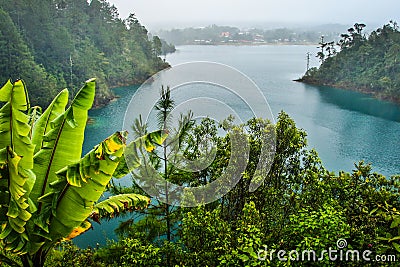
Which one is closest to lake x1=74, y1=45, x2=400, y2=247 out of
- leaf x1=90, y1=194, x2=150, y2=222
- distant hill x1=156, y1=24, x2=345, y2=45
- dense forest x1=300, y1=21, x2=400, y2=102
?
dense forest x1=300, y1=21, x2=400, y2=102

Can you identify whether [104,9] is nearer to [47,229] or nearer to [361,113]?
[361,113]

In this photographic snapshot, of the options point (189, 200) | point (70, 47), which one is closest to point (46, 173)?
point (189, 200)

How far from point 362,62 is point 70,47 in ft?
61.0

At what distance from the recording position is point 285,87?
74.0 ft

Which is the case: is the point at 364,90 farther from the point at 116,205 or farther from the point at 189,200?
the point at 116,205

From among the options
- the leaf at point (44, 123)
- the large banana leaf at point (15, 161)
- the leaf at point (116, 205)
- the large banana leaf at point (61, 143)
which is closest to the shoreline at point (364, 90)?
the leaf at point (116, 205)

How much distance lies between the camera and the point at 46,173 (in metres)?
2.64

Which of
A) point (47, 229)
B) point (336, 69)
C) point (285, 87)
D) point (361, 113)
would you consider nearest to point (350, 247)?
point (47, 229)

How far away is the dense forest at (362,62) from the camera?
23.8 meters

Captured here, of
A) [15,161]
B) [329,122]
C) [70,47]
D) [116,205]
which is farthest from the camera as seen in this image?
[70,47]

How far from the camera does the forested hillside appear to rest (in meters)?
16.7

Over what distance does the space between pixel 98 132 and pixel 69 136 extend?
1157 centimetres

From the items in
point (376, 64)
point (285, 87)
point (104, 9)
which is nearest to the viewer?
point (285, 87)

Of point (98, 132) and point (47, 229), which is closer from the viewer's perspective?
point (47, 229)
